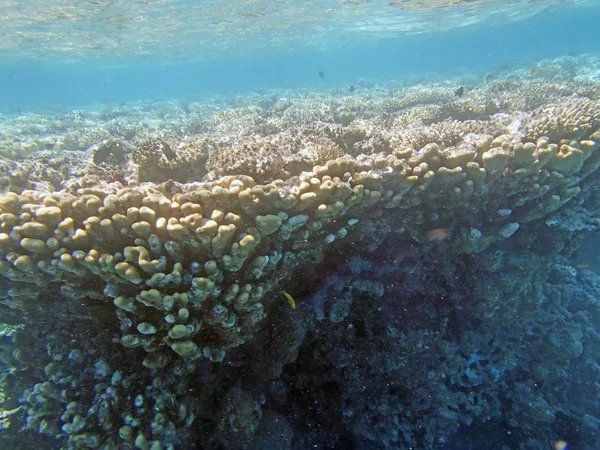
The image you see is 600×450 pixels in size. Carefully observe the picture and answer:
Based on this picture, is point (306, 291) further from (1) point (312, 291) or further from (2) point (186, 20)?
(2) point (186, 20)

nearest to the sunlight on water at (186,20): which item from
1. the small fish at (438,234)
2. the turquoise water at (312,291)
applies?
the turquoise water at (312,291)

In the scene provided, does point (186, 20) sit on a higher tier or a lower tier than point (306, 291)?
higher

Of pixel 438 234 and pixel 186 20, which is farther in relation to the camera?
pixel 186 20

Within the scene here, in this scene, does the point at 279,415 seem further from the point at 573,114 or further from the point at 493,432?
the point at 573,114

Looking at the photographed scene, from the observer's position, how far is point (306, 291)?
4469 millimetres

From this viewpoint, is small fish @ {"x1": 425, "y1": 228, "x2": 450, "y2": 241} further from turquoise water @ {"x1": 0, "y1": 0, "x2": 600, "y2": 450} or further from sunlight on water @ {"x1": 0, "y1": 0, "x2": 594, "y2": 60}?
sunlight on water @ {"x1": 0, "y1": 0, "x2": 594, "y2": 60}

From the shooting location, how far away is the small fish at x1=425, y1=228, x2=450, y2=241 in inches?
188

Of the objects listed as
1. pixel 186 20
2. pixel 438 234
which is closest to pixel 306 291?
pixel 438 234

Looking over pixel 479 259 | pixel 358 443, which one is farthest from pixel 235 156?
pixel 358 443

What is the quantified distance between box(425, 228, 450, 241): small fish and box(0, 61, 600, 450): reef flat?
0.11 ft

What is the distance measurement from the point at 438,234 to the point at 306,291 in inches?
92.4

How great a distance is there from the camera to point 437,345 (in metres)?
5.49

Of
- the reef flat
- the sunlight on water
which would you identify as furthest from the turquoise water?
the sunlight on water

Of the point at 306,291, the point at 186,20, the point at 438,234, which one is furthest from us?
the point at 186,20
